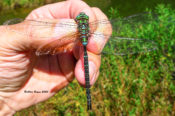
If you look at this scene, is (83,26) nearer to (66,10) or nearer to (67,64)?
(66,10)

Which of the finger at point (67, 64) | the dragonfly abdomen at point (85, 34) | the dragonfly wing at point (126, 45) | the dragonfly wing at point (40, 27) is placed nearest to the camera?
the dragonfly wing at point (40, 27)

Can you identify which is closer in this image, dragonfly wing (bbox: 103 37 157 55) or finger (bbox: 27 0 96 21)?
finger (bbox: 27 0 96 21)

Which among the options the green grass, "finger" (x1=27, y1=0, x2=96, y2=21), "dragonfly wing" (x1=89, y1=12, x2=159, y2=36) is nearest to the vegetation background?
the green grass

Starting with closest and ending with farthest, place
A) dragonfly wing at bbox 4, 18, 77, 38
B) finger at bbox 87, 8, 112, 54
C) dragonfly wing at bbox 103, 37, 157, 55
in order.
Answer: dragonfly wing at bbox 4, 18, 77, 38 < finger at bbox 87, 8, 112, 54 < dragonfly wing at bbox 103, 37, 157, 55

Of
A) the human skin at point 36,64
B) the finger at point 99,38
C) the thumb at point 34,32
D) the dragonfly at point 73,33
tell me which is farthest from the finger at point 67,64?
the thumb at point 34,32

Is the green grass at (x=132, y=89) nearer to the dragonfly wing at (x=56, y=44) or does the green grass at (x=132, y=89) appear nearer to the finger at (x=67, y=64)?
the finger at (x=67, y=64)

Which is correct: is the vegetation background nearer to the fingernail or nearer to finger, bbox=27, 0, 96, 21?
finger, bbox=27, 0, 96, 21

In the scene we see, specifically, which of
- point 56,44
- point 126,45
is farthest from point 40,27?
point 126,45
